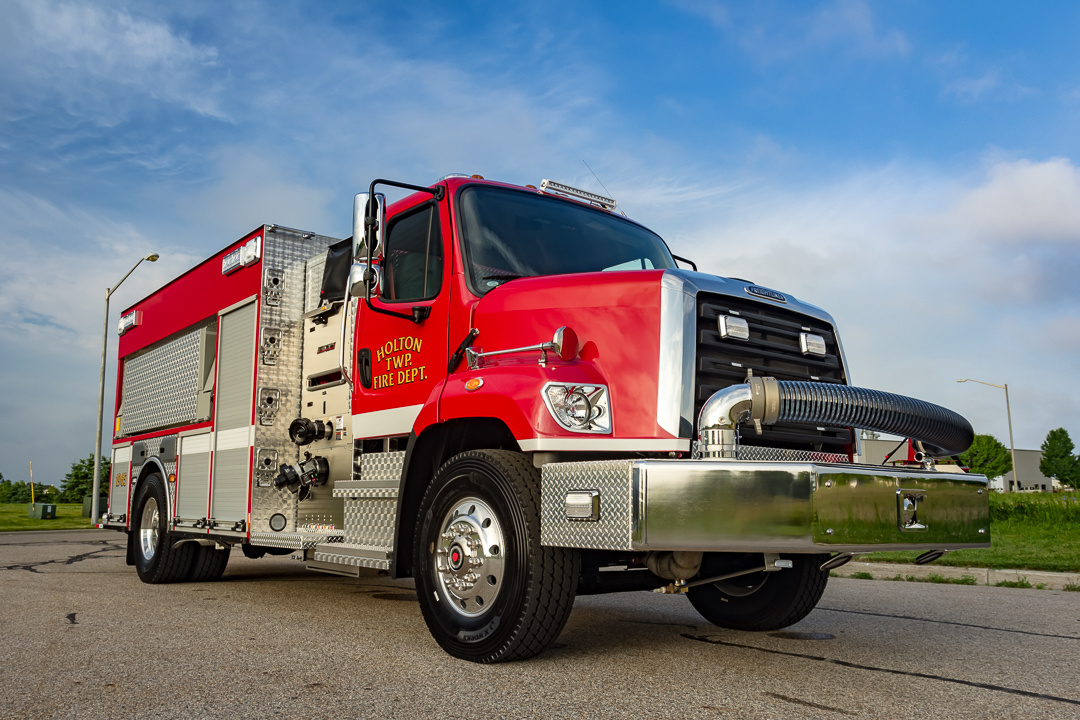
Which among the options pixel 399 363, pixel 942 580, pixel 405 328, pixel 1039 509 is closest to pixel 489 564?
pixel 399 363

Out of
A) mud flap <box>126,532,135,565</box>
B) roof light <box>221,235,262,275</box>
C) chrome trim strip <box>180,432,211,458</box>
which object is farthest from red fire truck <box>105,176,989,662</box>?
mud flap <box>126,532,135,565</box>

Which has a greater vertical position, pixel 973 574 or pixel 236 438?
pixel 236 438

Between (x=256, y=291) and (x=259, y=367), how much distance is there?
0.72 m

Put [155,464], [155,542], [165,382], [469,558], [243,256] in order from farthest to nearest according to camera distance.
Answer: [165,382], [155,464], [155,542], [243,256], [469,558]

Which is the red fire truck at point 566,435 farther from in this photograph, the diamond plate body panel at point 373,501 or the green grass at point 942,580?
the green grass at point 942,580

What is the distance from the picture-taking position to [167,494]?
8.98 metres

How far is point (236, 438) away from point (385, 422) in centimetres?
248

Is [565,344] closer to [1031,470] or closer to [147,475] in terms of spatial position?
[147,475]

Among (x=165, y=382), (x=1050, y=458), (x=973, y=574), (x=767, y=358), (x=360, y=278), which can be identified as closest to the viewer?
(x=767, y=358)

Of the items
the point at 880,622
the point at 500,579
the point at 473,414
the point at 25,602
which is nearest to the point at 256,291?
the point at 25,602

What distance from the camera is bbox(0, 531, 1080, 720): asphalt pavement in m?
3.83

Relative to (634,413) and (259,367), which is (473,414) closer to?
(634,413)

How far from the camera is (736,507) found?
3.90 m

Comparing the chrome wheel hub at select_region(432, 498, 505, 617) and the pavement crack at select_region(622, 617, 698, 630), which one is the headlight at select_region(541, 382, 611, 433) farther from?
the pavement crack at select_region(622, 617, 698, 630)
